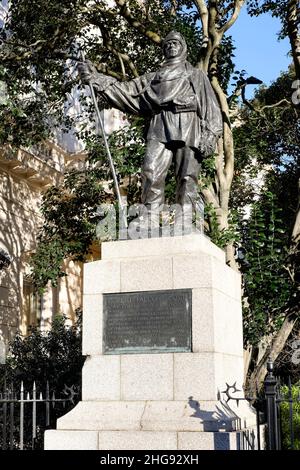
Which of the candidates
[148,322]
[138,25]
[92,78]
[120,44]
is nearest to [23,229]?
[120,44]

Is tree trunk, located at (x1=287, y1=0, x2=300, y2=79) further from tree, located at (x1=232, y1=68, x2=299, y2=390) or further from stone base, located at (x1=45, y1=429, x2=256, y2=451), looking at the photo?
stone base, located at (x1=45, y1=429, x2=256, y2=451)

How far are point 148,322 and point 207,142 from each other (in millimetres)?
2380

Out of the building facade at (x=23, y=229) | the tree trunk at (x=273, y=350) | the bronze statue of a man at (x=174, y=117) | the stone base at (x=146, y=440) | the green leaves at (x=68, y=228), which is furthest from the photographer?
the building facade at (x=23, y=229)

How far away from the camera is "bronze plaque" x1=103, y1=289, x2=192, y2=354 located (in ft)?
23.3

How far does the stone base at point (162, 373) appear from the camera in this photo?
21.6ft

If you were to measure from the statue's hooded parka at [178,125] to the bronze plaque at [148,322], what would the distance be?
4.34 ft

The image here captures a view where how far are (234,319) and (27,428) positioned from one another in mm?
5520

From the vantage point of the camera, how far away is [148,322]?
7215 millimetres

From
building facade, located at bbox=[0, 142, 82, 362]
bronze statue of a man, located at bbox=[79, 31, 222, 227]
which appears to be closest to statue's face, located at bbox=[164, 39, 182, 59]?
bronze statue of a man, located at bbox=[79, 31, 222, 227]

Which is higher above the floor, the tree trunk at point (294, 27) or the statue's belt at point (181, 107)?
the tree trunk at point (294, 27)

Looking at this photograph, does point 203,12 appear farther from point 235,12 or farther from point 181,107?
point 181,107

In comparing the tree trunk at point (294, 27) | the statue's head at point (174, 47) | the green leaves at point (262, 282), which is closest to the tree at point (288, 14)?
the tree trunk at point (294, 27)

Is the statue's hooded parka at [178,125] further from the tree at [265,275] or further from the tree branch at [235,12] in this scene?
the tree branch at [235,12]

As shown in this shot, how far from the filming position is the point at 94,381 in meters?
7.30
